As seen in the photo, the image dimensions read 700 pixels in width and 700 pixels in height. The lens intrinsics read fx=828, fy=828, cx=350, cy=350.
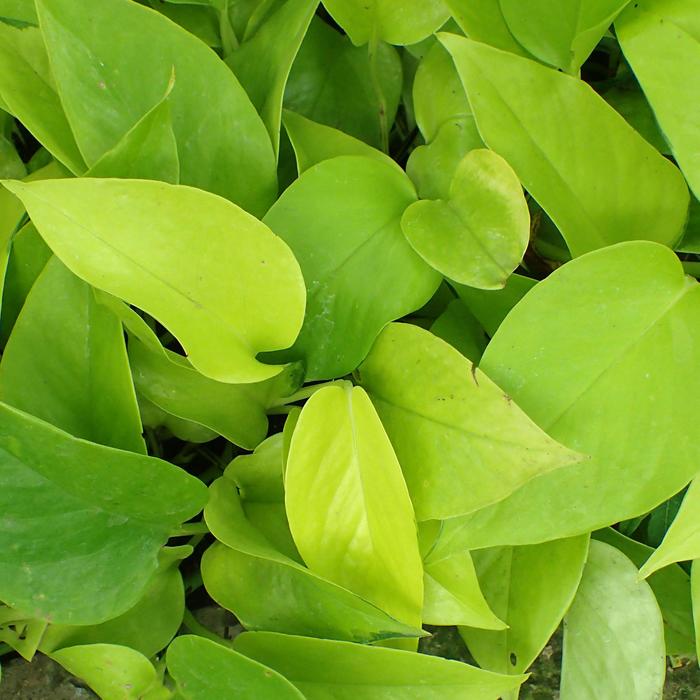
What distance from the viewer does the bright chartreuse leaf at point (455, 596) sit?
60 centimetres

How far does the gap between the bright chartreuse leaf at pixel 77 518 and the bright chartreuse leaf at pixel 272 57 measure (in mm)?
271

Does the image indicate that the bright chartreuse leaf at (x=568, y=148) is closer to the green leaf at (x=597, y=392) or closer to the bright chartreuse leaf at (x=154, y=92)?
the green leaf at (x=597, y=392)

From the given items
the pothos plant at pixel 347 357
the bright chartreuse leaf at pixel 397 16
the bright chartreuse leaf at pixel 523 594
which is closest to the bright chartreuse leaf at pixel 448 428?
the pothos plant at pixel 347 357

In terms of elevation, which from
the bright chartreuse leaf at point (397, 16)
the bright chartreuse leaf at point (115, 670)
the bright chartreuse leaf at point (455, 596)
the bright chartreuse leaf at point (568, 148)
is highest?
the bright chartreuse leaf at point (397, 16)

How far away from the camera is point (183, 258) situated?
0.51 metres

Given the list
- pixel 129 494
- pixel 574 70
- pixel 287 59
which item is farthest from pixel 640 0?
pixel 129 494

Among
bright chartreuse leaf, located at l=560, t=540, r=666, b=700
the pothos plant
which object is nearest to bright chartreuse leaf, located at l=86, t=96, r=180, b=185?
the pothos plant

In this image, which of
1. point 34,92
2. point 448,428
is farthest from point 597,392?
point 34,92

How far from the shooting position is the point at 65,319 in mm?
585

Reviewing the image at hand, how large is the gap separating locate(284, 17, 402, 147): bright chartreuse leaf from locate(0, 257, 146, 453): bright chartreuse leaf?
0.29m

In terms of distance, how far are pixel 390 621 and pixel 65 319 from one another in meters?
0.31

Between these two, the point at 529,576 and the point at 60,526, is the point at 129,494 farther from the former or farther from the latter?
the point at 529,576

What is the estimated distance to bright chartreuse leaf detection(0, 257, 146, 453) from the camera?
578mm

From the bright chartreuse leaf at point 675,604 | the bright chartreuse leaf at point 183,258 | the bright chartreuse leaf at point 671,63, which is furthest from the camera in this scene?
the bright chartreuse leaf at point 675,604
